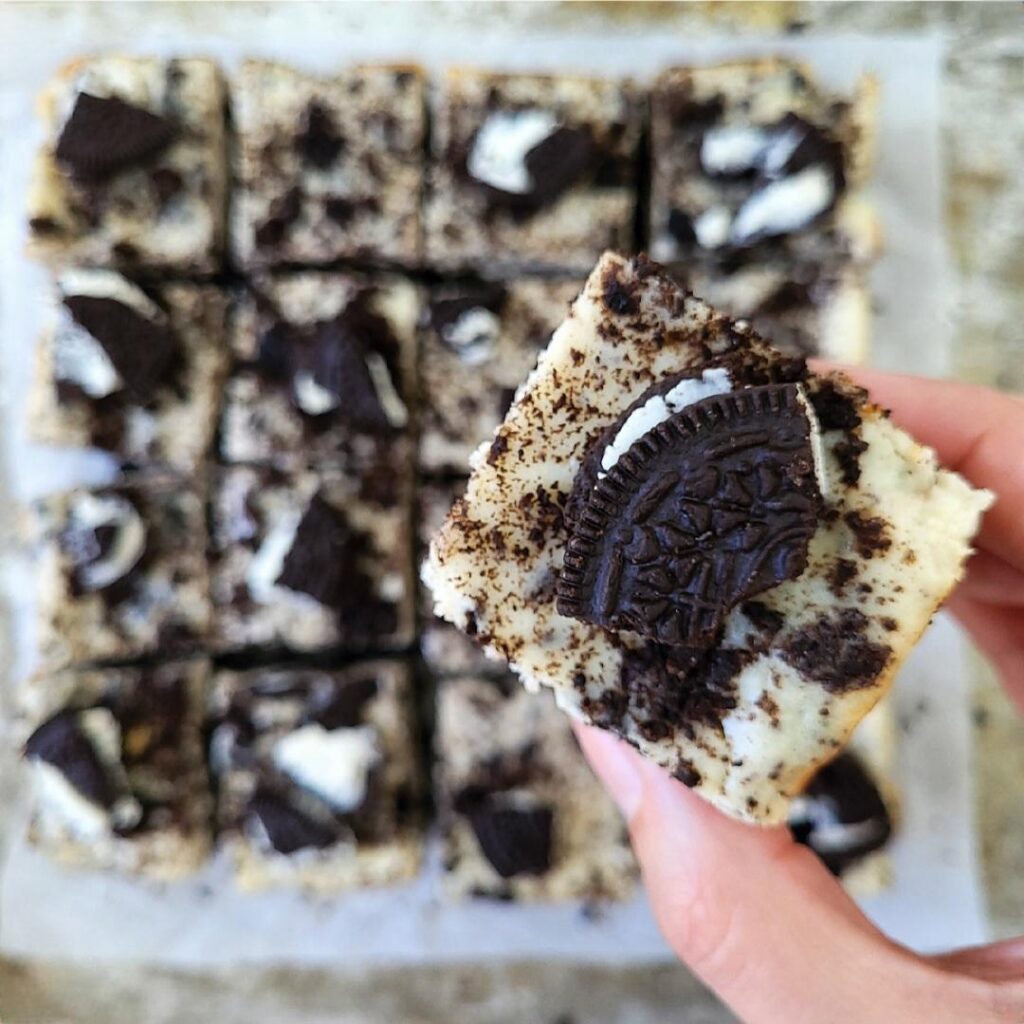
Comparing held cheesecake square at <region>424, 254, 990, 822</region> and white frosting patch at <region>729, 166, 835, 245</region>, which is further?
white frosting patch at <region>729, 166, 835, 245</region>

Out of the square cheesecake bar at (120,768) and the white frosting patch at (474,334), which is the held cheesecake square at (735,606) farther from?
the square cheesecake bar at (120,768)

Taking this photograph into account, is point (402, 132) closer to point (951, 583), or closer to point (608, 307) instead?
point (608, 307)

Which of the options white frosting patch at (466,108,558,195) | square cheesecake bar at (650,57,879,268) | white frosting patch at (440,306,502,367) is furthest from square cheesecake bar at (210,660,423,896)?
square cheesecake bar at (650,57,879,268)

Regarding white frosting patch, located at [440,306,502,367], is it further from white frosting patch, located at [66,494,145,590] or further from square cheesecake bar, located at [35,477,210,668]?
white frosting patch, located at [66,494,145,590]

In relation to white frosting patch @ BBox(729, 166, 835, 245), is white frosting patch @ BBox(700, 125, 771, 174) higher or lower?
higher

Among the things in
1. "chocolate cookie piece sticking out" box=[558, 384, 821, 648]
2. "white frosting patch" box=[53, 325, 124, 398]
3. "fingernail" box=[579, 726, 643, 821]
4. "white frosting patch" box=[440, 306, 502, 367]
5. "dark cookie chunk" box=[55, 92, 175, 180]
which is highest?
"dark cookie chunk" box=[55, 92, 175, 180]

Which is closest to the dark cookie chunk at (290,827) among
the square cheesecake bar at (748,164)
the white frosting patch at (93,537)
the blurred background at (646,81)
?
the blurred background at (646,81)

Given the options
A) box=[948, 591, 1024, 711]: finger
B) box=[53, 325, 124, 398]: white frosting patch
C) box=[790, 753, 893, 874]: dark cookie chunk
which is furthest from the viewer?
box=[53, 325, 124, 398]: white frosting patch

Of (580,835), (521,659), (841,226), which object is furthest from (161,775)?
(841,226)
